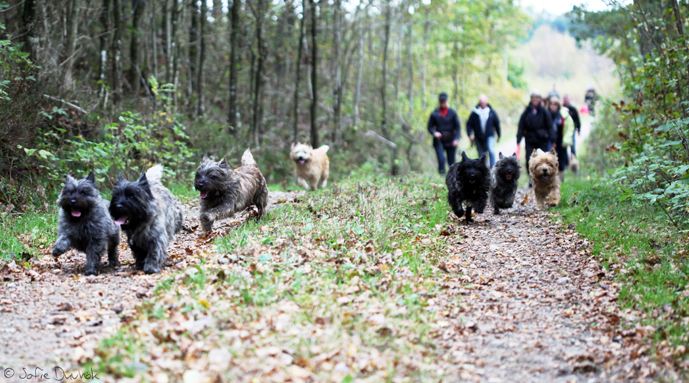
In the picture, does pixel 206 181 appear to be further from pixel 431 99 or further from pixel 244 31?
pixel 431 99

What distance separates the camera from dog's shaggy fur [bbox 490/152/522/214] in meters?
9.72

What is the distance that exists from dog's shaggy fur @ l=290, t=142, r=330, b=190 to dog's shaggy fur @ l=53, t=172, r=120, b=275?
6884 mm

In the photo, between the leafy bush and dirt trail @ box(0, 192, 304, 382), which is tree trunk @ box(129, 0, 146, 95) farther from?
the leafy bush

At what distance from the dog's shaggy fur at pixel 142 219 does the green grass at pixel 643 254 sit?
15.3ft

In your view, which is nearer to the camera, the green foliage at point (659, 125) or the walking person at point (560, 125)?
the green foliage at point (659, 125)

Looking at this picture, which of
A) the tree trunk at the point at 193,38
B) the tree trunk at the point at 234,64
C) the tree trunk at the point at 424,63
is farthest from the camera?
the tree trunk at the point at 424,63

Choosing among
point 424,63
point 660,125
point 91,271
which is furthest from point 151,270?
point 424,63

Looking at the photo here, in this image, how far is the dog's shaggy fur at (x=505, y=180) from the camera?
9719mm

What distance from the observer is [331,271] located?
553cm

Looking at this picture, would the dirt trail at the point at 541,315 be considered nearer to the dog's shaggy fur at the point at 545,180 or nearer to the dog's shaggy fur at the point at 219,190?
the dog's shaggy fur at the point at 545,180

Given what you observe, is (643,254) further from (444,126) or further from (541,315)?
(444,126)

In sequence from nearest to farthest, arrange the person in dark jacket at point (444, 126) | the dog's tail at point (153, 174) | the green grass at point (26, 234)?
the green grass at point (26, 234), the dog's tail at point (153, 174), the person in dark jacket at point (444, 126)

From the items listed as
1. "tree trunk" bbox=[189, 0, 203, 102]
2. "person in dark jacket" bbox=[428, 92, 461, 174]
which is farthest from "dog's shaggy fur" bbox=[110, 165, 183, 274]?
"tree trunk" bbox=[189, 0, 203, 102]

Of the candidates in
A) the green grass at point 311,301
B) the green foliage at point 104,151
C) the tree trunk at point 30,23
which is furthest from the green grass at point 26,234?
the tree trunk at point 30,23
